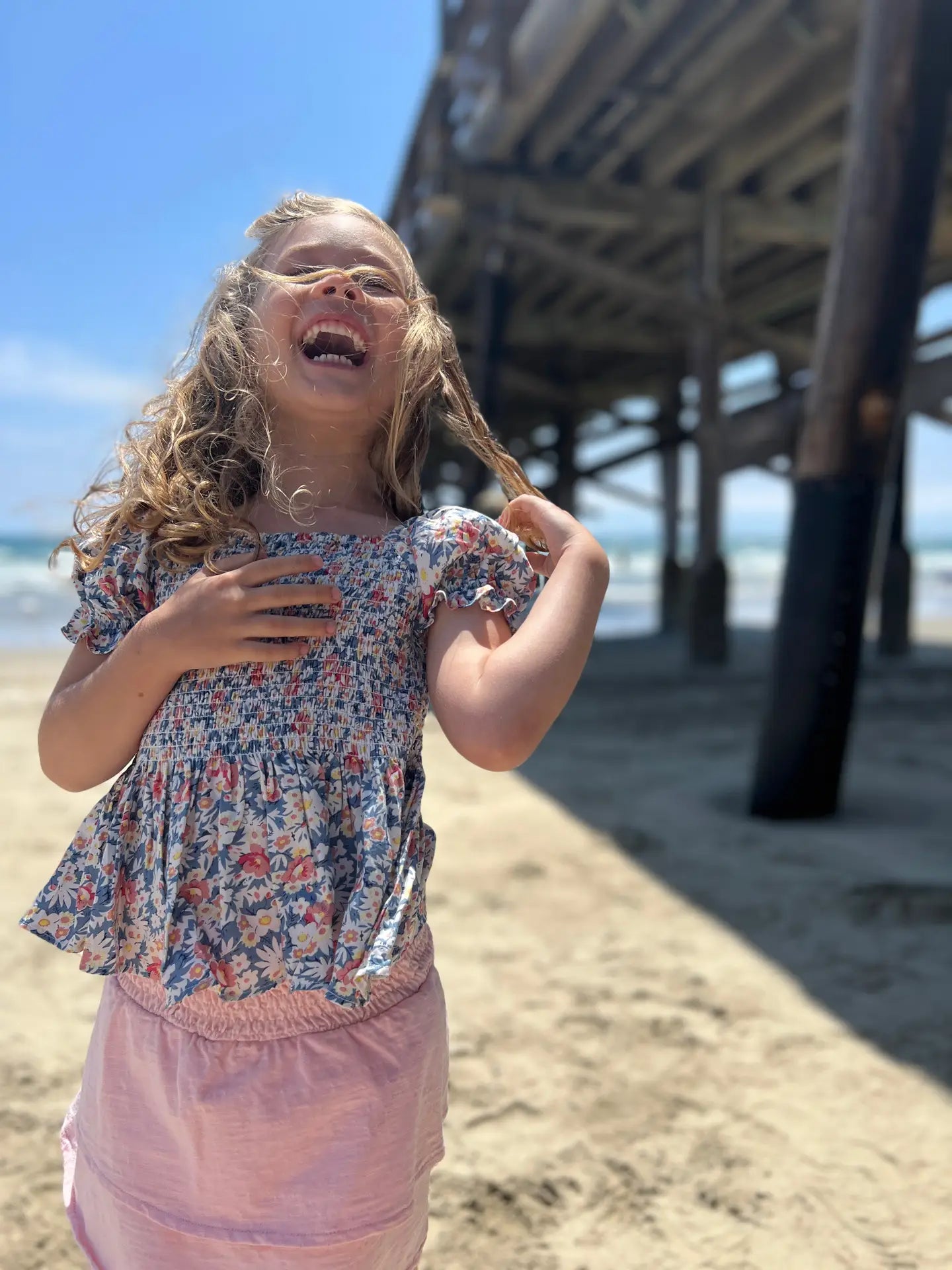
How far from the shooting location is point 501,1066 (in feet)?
7.55

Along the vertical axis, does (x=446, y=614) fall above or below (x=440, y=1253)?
above

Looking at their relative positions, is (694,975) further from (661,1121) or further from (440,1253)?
(440,1253)

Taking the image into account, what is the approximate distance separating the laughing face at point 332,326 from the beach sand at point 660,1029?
4.71 ft

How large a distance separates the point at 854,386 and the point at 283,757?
313 centimetres

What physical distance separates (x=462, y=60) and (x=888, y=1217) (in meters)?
7.09

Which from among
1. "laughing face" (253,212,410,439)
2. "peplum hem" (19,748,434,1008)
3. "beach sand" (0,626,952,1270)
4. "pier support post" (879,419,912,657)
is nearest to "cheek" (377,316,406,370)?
"laughing face" (253,212,410,439)

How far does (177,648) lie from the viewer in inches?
43.2

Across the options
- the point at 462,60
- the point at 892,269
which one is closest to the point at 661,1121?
the point at 892,269

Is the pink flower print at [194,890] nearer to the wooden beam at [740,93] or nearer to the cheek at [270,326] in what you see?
the cheek at [270,326]

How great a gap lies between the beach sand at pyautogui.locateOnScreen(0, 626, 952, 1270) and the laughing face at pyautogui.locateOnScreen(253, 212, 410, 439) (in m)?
1.44

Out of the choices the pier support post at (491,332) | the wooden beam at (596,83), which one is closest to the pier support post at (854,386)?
the wooden beam at (596,83)

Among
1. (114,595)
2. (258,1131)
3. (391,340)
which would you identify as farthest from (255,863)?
(391,340)

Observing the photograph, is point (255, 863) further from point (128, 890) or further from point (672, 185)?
point (672, 185)

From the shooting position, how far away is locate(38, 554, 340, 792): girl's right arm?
1092mm
